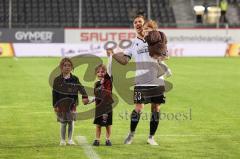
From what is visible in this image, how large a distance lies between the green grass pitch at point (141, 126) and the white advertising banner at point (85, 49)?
19024 millimetres

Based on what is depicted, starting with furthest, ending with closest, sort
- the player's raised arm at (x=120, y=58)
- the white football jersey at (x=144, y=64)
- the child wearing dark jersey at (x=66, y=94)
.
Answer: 1. the white football jersey at (x=144, y=64)
2. the player's raised arm at (x=120, y=58)
3. the child wearing dark jersey at (x=66, y=94)

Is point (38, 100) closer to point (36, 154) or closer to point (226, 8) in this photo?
point (36, 154)

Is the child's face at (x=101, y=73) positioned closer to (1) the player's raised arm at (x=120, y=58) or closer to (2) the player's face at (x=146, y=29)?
(1) the player's raised arm at (x=120, y=58)

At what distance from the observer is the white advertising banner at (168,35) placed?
50156 mm

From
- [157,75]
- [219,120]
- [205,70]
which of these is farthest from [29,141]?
[205,70]

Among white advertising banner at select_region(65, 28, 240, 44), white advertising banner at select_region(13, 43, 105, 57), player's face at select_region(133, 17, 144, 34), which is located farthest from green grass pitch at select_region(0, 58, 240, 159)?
white advertising banner at select_region(65, 28, 240, 44)

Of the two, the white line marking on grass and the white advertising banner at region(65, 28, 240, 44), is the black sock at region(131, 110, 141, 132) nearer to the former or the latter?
the white line marking on grass

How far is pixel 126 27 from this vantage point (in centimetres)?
5156

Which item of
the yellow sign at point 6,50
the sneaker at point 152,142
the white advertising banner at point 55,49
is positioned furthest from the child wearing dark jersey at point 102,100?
the yellow sign at point 6,50

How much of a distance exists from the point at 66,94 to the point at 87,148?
102 centimetres

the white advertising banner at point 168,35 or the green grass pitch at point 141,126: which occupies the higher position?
the green grass pitch at point 141,126

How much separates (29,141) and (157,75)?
2.70 metres

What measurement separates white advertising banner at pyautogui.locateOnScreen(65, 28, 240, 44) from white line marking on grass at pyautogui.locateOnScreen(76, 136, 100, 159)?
1451 inches

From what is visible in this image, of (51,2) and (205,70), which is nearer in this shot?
(205,70)
